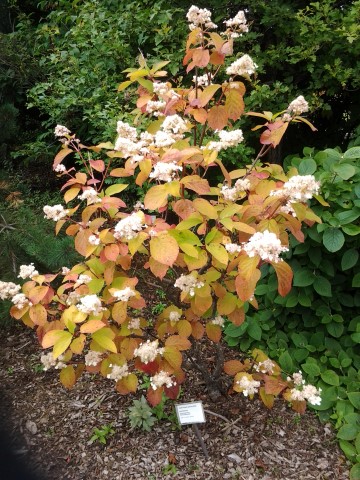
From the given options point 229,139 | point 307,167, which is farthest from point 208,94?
point 307,167

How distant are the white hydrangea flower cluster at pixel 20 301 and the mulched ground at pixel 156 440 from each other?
775 mm

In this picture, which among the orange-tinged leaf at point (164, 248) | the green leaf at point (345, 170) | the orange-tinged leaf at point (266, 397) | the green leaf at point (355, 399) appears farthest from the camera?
the green leaf at point (355, 399)

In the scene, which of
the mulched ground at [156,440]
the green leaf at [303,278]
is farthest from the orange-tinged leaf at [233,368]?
the green leaf at [303,278]

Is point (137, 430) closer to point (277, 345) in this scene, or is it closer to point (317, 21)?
point (277, 345)

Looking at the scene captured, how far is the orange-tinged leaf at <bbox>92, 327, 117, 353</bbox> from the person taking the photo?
117 cm

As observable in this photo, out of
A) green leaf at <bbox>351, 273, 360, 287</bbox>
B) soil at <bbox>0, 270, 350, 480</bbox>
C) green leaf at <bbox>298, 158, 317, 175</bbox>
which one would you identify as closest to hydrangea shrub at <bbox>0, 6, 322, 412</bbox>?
soil at <bbox>0, 270, 350, 480</bbox>

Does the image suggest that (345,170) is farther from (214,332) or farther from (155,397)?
(155,397)

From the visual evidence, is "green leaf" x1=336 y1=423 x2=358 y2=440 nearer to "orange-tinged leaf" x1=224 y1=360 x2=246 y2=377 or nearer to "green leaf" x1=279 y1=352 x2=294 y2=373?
"green leaf" x1=279 y1=352 x2=294 y2=373

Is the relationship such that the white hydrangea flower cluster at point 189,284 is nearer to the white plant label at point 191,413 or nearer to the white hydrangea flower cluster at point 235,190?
the white hydrangea flower cluster at point 235,190

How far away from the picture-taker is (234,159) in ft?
8.25

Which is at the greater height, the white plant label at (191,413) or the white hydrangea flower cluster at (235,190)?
the white hydrangea flower cluster at (235,190)

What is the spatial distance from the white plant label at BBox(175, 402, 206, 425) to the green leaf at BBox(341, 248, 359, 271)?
A: 34.1 inches

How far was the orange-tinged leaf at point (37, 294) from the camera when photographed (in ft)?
4.31

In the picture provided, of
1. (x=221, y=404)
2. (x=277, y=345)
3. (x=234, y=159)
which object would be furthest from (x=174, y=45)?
(x=221, y=404)
